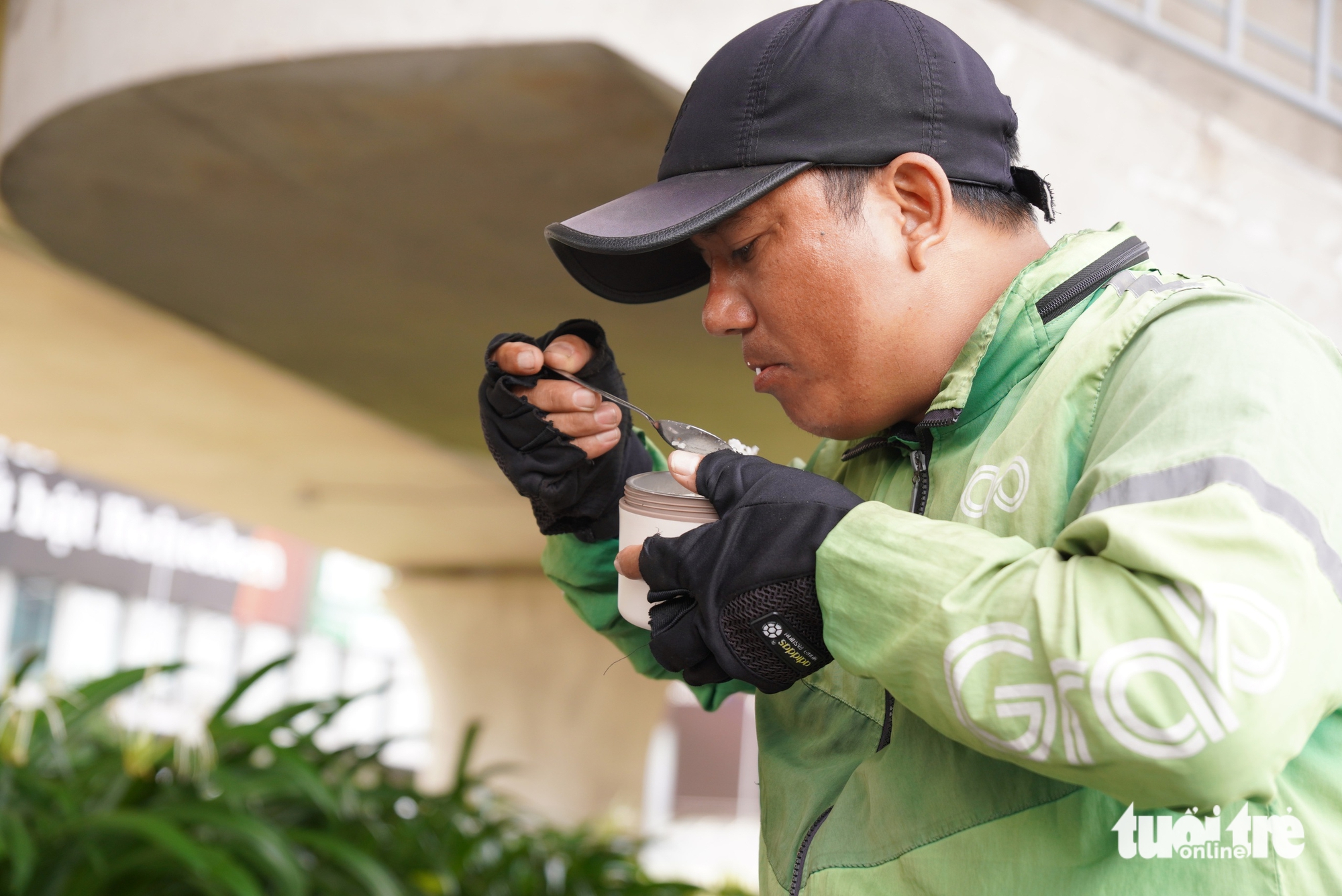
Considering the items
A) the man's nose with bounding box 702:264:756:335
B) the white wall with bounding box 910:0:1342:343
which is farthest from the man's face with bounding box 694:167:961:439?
the white wall with bounding box 910:0:1342:343

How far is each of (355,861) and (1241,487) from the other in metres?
2.40

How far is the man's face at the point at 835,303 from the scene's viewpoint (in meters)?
0.96

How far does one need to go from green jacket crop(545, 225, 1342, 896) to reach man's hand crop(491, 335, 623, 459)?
370 millimetres

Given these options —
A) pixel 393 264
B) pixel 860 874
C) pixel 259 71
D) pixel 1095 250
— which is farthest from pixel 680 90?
pixel 860 874

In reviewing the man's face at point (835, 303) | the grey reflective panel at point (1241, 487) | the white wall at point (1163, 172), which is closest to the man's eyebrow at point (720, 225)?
the man's face at point (835, 303)

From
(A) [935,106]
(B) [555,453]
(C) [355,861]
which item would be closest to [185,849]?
(C) [355,861]

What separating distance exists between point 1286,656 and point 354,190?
Result: 3.18 meters

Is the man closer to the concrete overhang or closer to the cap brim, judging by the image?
the cap brim

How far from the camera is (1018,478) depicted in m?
0.84

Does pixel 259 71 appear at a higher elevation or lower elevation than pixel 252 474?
higher

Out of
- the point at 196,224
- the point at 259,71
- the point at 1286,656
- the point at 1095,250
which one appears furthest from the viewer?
the point at 196,224

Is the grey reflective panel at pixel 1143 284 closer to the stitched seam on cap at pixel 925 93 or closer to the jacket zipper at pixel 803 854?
the stitched seam on cap at pixel 925 93

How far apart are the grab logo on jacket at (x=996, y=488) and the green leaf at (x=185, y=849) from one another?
1838 mm

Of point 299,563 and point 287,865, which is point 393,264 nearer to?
point 287,865
